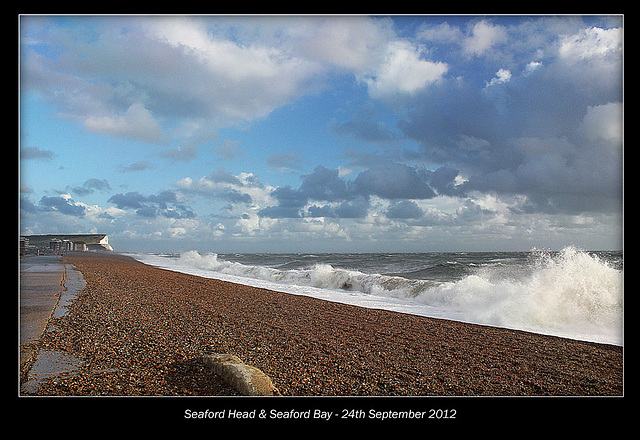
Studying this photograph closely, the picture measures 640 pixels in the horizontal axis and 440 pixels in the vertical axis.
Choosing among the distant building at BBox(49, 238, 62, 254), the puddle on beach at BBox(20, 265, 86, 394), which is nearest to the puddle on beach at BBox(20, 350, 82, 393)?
the puddle on beach at BBox(20, 265, 86, 394)

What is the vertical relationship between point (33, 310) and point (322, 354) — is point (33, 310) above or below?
above

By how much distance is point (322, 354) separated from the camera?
180 inches

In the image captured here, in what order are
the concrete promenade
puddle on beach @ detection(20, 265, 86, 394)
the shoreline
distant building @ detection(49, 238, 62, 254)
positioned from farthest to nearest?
1. distant building @ detection(49, 238, 62, 254)
2. the concrete promenade
3. the shoreline
4. puddle on beach @ detection(20, 265, 86, 394)

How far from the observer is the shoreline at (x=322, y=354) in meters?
3.59

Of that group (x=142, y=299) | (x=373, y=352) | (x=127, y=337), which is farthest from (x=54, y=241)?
(x=373, y=352)

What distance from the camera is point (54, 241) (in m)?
34.4

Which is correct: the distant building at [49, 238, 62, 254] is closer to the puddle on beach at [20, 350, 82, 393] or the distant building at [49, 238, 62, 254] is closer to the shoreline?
the shoreline

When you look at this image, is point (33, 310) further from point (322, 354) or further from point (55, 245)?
point (55, 245)

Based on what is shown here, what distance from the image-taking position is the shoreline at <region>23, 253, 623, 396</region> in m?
3.59

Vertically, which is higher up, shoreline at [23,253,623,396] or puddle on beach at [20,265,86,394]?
puddle on beach at [20,265,86,394]

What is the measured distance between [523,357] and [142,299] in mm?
7902

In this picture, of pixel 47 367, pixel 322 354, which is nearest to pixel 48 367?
pixel 47 367

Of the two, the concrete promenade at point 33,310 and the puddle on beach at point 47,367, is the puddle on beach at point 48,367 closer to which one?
the puddle on beach at point 47,367

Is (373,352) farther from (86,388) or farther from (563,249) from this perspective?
(563,249)
